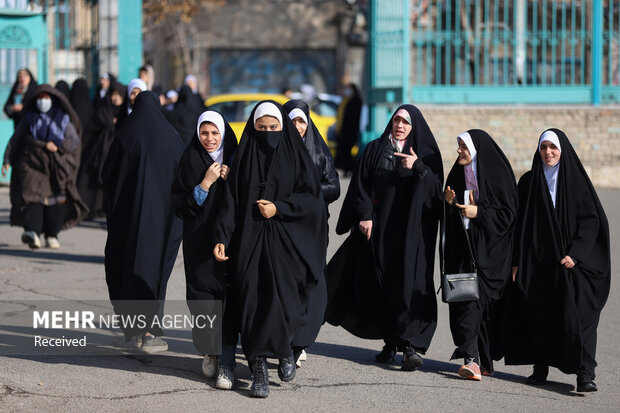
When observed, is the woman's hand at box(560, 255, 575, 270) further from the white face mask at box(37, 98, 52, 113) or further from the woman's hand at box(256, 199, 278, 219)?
the white face mask at box(37, 98, 52, 113)

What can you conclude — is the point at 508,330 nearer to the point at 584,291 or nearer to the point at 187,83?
the point at 584,291

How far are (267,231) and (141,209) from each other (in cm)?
128

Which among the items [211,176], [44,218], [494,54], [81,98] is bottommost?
[44,218]

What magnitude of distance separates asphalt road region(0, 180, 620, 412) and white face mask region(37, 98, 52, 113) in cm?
299

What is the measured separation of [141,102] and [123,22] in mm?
9535

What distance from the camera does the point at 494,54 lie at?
1581cm

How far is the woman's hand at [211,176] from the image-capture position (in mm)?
5934

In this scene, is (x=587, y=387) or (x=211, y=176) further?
(x=587, y=387)

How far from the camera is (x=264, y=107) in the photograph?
5.83 metres

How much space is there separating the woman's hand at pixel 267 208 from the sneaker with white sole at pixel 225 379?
821 millimetres

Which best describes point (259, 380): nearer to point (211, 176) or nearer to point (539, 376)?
point (211, 176)

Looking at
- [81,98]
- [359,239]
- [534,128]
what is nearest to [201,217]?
[359,239]

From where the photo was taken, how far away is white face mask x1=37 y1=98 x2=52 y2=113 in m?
10.3

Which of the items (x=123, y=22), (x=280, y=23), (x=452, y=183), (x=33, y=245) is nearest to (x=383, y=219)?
(x=452, y=183)
